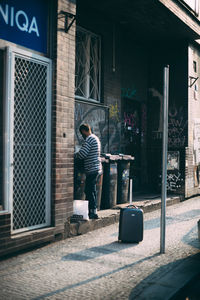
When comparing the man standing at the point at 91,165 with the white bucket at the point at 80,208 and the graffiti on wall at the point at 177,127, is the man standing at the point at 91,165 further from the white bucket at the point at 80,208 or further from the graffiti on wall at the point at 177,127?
the graffiti on wall at the point at 177,127

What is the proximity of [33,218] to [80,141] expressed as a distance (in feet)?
10.4

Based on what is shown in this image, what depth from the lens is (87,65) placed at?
945 centimetres

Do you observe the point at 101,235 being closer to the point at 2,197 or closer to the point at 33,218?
the point at 33,218

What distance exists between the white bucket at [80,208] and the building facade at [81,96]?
0.19m

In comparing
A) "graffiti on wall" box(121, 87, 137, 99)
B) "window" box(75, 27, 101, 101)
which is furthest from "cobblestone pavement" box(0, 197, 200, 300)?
"graffiti on wall" box(121, 87, 137, 99)

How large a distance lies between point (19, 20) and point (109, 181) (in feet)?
13.0

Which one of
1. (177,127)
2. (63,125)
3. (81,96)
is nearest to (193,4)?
(177,127)

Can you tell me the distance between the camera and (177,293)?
4.07 meters

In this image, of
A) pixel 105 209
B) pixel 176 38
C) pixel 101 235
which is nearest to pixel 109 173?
pixel 105 209

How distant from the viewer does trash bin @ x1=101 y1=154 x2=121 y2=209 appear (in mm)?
8227

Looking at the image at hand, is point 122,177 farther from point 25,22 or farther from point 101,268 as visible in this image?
point 25,22

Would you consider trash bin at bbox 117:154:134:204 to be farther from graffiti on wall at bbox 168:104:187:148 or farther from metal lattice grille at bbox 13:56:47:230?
graffiti on wall at bbox 168:104:187:148

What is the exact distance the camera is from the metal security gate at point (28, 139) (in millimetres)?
5525

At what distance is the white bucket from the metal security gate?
0.72 metres
